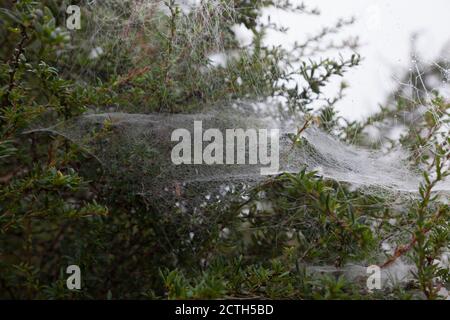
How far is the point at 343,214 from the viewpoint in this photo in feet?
4.70

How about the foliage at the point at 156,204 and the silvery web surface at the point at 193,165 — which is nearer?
the foliage at the point at 156,204

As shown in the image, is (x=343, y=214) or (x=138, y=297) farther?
(x=138, y=297)

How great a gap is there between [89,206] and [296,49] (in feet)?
4.22

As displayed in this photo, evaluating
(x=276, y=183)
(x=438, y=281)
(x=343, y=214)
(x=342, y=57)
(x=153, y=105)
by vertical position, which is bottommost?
(x=438, y=281)

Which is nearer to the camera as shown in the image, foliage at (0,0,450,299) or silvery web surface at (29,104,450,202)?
foliage at (0,0,450,299)

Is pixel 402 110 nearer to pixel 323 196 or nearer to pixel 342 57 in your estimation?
pixel 342 57

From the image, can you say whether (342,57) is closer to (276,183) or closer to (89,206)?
(276,183)

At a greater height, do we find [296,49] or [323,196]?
[296,49]

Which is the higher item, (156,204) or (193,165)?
(193,165)
